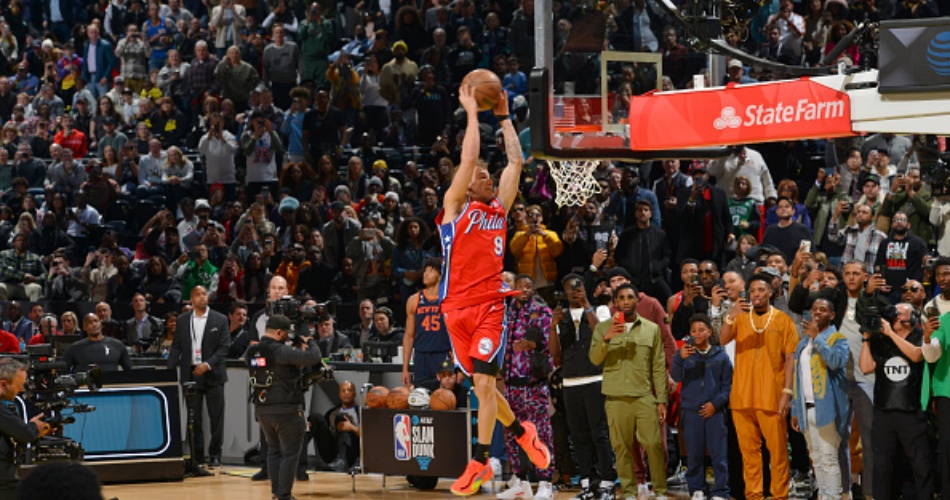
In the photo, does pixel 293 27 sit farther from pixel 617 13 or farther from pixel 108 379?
pixel 617 13

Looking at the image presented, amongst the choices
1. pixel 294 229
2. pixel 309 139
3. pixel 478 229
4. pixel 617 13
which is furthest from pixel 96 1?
pixel 478 229

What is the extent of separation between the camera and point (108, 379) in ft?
55.8

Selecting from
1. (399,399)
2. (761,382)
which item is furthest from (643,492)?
(399,399)

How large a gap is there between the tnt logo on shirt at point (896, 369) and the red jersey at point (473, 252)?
16.0ft

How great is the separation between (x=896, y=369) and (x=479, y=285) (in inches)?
200

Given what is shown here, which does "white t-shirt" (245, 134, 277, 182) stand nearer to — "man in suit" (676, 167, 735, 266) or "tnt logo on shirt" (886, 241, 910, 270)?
"man in suit" (676, 167, 735, 266)

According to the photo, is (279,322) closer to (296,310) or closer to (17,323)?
(296,310)

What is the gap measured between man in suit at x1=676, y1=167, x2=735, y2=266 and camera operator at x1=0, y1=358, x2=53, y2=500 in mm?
8140

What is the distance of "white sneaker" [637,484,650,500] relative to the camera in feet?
47.3

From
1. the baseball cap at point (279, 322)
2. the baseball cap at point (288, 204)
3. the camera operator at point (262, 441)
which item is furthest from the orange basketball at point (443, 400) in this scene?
the baseball cap at point (288, 204)

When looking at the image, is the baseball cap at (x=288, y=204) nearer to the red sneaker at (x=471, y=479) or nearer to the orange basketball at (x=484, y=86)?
the red sneaker at (x=471, y=479)

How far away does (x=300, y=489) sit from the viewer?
1588 centimetres

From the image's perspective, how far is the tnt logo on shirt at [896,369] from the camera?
42.2 ft

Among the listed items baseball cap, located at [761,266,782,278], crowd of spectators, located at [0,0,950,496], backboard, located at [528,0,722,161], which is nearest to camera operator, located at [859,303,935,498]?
crowd of spectators, located at [0,0,950,496]
